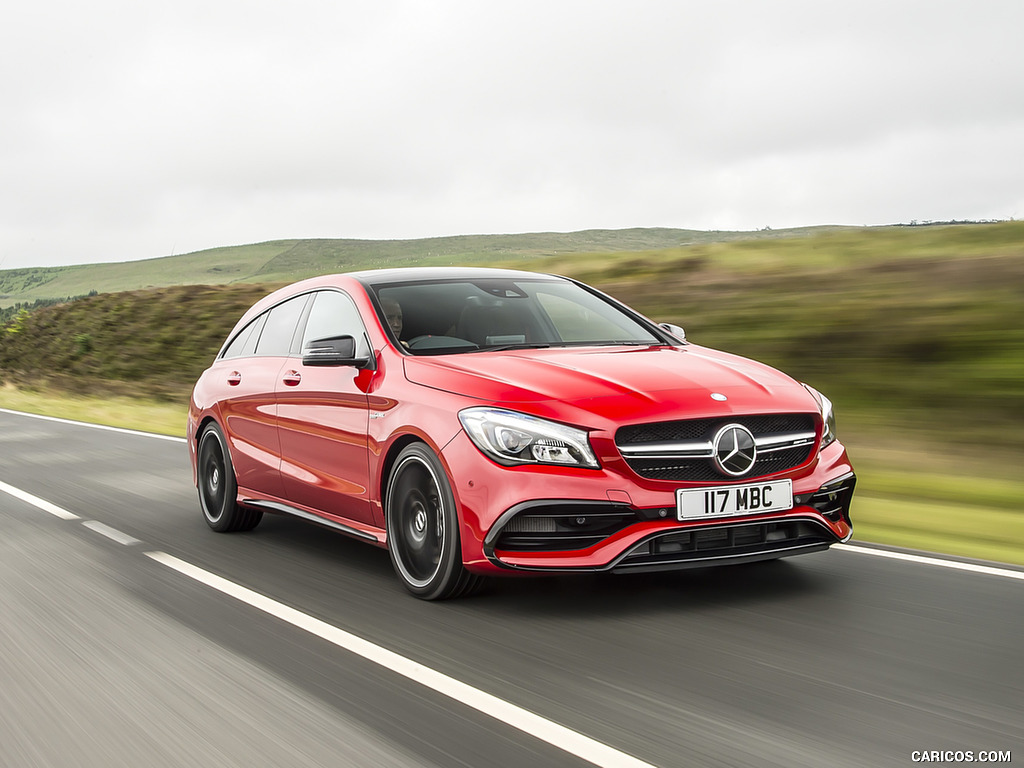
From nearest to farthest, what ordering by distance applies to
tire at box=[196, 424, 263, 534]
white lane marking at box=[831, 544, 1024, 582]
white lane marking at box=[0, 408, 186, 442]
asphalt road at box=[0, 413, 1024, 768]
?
1. asphalt road at box=[0, 413, 1024, 768]
2. white lane marking at box=[831, 544, 1024, 582]
3. tire at box=[196, 424, 263, 534]
4. white lane marking at box=[0, 408, 186, 442]

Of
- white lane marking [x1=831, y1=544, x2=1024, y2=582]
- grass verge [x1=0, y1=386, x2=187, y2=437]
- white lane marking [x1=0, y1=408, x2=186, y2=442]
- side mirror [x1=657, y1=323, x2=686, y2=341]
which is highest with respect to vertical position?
side mirror [x1=657, y1=323, x2=686, y2=341]

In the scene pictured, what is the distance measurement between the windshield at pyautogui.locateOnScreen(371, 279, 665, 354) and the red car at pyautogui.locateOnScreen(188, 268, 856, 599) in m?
0.01

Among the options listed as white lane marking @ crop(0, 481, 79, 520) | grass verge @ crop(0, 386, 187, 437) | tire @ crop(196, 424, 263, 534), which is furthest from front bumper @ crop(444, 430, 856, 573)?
grass verge @ crop(0, 386, 187, 437)

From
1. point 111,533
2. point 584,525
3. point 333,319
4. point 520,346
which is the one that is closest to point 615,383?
point 584,525

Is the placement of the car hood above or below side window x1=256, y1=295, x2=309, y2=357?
below

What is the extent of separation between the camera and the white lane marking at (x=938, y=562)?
555 centimetres

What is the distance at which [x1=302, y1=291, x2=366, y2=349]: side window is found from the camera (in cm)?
616

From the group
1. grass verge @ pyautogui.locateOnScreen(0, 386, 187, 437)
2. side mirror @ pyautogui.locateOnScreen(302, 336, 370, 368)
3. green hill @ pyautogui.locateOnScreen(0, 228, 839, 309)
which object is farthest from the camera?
green hill @ pyautogui.locateOnScreen(0, 228, 839, 309)

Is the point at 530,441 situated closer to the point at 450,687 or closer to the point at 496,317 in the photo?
the point at 450,687

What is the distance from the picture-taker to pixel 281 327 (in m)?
7.20

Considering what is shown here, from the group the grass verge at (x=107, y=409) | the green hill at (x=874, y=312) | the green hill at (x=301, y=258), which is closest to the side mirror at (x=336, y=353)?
the green hill at (x=874, y=312)

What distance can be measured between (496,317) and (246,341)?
7.63ft

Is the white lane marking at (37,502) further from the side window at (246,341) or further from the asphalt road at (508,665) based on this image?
the asphalt road at (508,665)

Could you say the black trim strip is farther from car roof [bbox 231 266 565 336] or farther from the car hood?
car roof [bbox 231 266 565 336]
